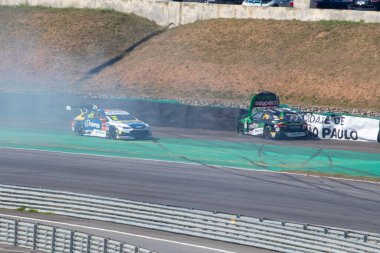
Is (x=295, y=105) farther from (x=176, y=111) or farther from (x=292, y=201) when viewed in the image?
(x=292, y=201)

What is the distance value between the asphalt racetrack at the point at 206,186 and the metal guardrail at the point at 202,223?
2323mm

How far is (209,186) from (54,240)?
8014mm

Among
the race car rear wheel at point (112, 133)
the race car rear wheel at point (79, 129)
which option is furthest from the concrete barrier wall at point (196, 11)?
the race car rear wheel at point (112, 133)

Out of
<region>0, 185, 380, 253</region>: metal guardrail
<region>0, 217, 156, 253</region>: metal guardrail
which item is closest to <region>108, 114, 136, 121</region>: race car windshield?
<region>0, 185, 380, 253</region>: metal guardrail

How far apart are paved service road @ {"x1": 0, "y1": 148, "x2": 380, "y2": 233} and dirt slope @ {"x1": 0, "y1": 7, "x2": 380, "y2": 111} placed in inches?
576

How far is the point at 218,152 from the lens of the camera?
32.2m

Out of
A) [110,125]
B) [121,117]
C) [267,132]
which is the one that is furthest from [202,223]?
[267,132]

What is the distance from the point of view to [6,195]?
23188 mm

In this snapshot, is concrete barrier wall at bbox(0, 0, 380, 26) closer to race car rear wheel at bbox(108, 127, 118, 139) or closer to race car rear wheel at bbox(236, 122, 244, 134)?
race car rear wheel at bbox(236, 122, 244, 134)

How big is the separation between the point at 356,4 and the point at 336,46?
6601 mm

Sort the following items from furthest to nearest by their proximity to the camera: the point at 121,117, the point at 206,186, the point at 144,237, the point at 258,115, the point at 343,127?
the point at 258,115, the point at 343,127, the point at 121,117, the point at 206,186, the point at 144,237

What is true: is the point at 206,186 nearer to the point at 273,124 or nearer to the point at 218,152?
the point at 218,152

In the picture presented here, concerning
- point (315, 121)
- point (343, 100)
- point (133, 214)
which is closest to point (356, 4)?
point (343, 100)

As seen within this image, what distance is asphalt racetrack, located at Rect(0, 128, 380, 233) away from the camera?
22.7m
